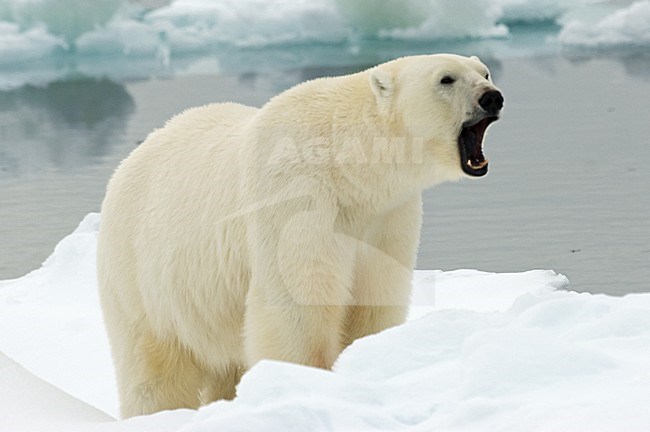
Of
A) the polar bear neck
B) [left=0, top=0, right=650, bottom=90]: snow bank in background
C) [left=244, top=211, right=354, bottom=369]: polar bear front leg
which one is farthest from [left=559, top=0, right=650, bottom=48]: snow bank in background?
[left=244, top=211, right=354, bottom=369]: polar bear front leg

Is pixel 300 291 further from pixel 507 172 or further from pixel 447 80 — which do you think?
pixel 507 172

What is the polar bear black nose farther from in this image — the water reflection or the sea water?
the water reflection

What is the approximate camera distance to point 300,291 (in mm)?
3504

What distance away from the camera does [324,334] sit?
11.7ft

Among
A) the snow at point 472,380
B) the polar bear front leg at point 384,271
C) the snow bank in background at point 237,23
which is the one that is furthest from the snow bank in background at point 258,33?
the snow at point 472,380

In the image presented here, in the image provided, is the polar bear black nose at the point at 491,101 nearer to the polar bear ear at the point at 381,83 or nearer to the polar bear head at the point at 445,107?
the polar bear head at the point at 445,107

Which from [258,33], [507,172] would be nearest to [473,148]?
[507,172]

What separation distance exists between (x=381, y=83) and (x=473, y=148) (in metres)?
0.36

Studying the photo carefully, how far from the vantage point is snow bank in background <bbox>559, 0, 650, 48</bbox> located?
25.5 meters

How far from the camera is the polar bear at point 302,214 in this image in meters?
3.52

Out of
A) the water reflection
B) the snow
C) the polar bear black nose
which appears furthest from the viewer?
the water reflection

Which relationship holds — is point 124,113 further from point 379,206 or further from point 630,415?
point 630,415

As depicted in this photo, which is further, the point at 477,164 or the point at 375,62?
the point at 375,62

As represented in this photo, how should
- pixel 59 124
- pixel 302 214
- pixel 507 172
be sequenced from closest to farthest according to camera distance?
pixel 302 214
pixel 507 172
pixel 59 124
